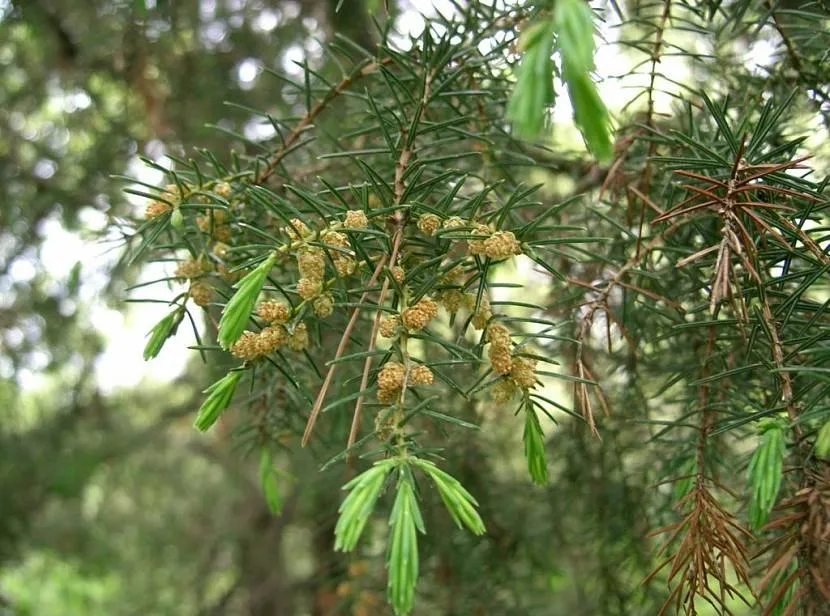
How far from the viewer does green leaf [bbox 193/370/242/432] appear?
0.65m

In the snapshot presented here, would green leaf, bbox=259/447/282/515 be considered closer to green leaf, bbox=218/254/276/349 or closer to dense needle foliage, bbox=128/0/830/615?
dense needle foliage, bbox=128/0/830/615

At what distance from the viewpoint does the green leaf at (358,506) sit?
1.68 feet

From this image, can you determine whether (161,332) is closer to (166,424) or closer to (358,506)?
(358,506)

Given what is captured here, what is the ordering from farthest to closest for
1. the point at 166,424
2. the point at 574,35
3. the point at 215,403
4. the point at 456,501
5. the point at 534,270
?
the point at 166,424 < the point at 534,270 < the point at 215,403 < the point at 456,501 < the point at 574,35

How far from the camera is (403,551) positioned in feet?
1.70

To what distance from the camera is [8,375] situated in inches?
98.7

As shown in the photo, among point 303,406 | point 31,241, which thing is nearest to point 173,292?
point 303,406

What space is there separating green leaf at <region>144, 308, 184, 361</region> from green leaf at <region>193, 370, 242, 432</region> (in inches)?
4.4

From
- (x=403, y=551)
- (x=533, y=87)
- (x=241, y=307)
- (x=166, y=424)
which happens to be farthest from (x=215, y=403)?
(x=166, y=424)

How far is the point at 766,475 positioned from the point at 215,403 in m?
0.46

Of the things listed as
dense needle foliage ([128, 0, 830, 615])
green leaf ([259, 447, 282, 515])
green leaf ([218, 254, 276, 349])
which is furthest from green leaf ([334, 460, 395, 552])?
green leaf ([259, 447, 282, 515])

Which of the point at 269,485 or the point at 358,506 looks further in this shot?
the point at 269,485

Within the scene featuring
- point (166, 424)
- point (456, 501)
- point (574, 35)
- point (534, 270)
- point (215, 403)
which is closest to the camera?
point (574, 35)

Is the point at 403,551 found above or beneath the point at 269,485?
beneath
